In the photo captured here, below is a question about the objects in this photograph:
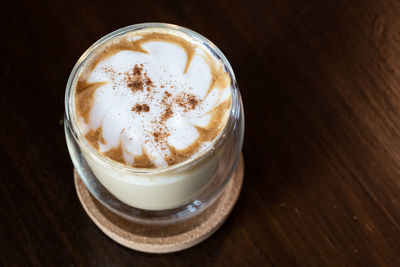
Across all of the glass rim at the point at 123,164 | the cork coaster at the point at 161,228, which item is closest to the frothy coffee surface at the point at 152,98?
the glass rim at the point at 123,164

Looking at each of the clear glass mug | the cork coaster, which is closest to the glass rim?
the clear glass mug

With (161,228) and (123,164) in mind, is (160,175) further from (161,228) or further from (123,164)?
(161,228)

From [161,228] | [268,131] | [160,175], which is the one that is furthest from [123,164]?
[268,131]

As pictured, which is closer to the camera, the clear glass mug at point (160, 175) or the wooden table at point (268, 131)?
the clear glass mug at point (160, 175)

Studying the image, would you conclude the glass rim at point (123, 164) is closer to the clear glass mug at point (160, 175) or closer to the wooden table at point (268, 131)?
the clear glass mug at point (160, 175)

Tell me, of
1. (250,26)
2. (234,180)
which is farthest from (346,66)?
(234,180)

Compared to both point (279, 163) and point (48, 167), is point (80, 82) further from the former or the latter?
point (279, 163)

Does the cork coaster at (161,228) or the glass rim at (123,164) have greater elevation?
the glass rim at (123,164)
